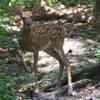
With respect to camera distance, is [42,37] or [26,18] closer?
[26,18]

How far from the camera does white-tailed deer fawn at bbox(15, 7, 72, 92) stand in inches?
285

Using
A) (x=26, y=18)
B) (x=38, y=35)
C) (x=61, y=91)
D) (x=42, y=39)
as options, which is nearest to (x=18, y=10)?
(x=26, y=18)

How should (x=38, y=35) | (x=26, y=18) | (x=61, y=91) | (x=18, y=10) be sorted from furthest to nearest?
1. (x=38, y=35)
2. (x=18, y=10)
3. (x=26, y=18)
4. (x=61, y=91)

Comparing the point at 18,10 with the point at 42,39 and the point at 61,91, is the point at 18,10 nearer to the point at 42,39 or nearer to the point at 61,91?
the point at 42,39

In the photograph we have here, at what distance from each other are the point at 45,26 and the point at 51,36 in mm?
292

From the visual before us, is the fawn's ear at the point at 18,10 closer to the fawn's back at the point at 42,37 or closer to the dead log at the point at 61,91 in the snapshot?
the fawn's back at the point at 42,37

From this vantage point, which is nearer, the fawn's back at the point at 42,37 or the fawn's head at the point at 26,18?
the fawn's head at the point at 26,18

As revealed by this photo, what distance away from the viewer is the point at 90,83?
6.98 metres

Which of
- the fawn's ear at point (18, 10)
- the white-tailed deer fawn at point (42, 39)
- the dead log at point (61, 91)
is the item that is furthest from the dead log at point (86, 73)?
the fawn's ear at point (18, 10)

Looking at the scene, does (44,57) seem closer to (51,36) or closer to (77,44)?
(77,44)

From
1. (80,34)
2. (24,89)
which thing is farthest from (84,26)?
(24,89)

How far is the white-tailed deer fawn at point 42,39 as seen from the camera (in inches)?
285

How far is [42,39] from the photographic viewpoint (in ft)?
24.5

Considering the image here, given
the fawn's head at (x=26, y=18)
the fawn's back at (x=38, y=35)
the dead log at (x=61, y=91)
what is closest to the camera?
the dead log at (x=61, y=91)
